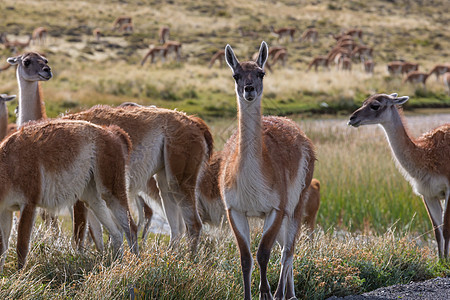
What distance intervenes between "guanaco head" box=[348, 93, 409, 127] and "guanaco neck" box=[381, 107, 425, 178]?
0.07 m

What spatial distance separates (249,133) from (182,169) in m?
2.30

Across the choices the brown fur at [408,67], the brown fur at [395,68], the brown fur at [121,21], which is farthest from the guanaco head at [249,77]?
the brown fur at [121,21]

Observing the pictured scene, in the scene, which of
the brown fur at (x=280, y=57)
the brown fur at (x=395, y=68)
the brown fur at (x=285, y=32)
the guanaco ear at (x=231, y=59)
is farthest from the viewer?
the brown fur at (x=285, y=32)

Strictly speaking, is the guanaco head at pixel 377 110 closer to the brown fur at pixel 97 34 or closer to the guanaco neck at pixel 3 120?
the guanaco neck at pixel 3 120

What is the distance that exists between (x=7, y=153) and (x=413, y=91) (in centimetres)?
3001

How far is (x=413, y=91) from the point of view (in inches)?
1330

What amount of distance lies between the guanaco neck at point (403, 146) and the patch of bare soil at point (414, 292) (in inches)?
80.8

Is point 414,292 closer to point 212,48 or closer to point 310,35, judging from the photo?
point 212,48

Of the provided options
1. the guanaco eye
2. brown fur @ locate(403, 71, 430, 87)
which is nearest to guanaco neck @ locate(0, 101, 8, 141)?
the guanaco eye

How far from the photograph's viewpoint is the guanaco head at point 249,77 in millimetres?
5406

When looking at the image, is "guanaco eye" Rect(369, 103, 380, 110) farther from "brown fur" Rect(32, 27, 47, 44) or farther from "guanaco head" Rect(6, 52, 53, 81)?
"brown fur" Rect(32, 27, 47, 44)

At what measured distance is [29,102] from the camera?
8234 mm

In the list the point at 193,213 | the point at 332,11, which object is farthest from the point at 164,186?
the point at 332,11

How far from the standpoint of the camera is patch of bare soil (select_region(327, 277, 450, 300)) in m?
5.87
